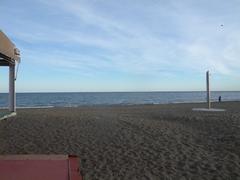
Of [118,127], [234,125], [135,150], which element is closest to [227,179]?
[135,150]

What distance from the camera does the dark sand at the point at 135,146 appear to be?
22.6 ft

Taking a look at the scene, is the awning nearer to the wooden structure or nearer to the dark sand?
the wooden structure

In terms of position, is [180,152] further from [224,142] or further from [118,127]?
[118,127]

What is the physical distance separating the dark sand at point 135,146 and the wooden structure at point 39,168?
80cm

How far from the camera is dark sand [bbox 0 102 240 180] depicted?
6895mm

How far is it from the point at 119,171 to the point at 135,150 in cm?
188

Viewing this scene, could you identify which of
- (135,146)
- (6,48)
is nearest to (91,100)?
(135,146)

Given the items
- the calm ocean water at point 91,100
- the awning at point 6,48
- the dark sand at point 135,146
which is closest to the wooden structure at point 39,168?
the dark sand at point 135,146

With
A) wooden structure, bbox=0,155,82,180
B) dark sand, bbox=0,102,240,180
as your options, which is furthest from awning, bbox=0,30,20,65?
dark sand, bbox=0,102,240,180

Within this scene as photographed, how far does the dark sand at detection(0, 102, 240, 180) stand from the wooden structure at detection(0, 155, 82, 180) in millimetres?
796

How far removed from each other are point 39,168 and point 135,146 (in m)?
4.03

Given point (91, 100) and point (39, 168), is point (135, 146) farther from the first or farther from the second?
point (91, 100)

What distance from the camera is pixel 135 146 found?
9.12 metres

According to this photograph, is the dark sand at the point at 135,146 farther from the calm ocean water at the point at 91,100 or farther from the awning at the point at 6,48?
the calm ocean water at the point at 91,100
